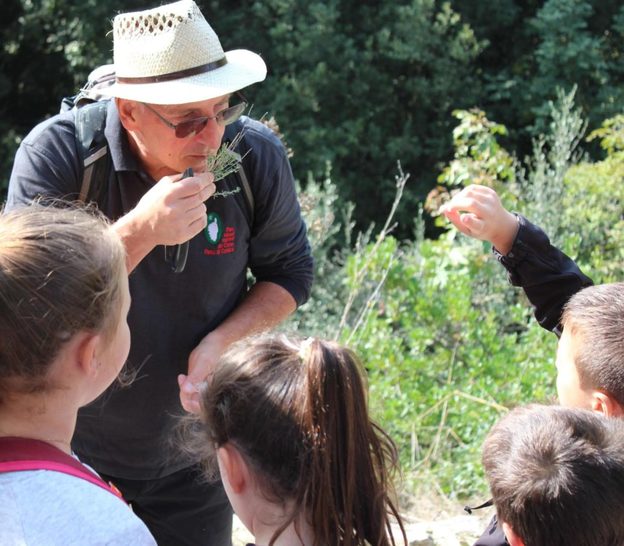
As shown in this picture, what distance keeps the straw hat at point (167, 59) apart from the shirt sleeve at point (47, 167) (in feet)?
0.57

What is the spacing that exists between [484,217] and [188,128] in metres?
0.82

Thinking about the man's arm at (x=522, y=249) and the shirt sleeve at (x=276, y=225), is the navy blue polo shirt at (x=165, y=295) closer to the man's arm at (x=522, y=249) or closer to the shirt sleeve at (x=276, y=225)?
the shirt sleeve at (x=276, y=225)

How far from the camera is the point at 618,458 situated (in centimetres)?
166

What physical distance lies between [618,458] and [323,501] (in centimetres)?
54

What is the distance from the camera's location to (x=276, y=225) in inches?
105

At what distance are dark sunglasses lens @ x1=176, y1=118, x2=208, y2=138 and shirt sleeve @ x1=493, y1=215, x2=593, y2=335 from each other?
2.88 ft

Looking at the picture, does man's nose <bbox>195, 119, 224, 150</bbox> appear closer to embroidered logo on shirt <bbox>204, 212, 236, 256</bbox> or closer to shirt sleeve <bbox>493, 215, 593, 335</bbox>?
embroidered logo on shirt <bbox>204, 212, 236, 256</bbox>

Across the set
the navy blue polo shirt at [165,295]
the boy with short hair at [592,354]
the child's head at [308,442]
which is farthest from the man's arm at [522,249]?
the child's head at [308,442]

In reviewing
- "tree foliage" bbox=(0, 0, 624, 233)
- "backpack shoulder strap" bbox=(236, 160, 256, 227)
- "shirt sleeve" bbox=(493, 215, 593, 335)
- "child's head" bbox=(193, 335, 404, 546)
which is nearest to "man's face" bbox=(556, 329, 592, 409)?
"shirt sleeve" bbox=(493, 215, 593, 335)

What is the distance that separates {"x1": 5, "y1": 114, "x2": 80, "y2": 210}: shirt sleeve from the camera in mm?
2324

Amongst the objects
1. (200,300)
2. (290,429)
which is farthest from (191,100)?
(290,429)

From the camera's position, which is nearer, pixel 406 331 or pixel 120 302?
pixel 120 302

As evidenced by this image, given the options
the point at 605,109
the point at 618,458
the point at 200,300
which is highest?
the point at 618,458

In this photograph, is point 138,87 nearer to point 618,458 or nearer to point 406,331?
point 618,458
